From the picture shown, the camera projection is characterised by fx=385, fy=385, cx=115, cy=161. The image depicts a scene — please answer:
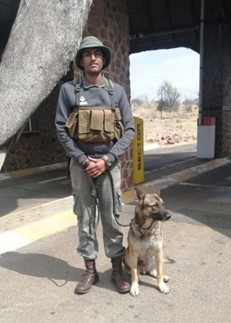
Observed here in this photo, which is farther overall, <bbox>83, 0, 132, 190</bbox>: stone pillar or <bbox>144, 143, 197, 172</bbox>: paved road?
<bbox>144, 143, 197, 172</bbox>: paved road

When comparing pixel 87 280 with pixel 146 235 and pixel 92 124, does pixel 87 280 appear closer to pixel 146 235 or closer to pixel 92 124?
pixel 146 235

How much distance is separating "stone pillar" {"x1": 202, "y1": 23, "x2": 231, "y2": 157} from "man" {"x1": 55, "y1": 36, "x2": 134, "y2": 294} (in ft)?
29.5

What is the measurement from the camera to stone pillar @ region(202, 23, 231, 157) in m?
11.8

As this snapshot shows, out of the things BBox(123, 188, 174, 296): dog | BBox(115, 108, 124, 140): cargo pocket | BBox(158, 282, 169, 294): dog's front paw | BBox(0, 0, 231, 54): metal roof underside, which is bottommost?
BBox(158, 282, 169, 294): dog's front paw

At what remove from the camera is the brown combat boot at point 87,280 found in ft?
12.0

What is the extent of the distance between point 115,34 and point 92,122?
439 centimetres

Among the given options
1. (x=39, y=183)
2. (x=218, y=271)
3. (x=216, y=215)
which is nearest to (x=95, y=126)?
(x=218, y=271)

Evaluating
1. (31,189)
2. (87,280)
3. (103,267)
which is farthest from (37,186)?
(87,280)

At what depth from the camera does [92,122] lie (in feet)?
11.1

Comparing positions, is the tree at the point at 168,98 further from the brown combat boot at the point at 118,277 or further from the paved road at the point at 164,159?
the brown combat boot at the point at 118,277

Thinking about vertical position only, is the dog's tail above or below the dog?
below

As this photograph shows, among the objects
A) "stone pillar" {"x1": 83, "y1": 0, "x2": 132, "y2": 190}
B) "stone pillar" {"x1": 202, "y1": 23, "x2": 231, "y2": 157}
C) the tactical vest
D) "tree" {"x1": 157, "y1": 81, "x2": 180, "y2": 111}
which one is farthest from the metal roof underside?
"tree" {"x1": 157, "y1": 81, "x2": 180, "y2": 111}

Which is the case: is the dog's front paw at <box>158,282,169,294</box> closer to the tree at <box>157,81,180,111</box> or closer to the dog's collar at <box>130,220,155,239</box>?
the dog's collar at <box>130,220,155,239</box>

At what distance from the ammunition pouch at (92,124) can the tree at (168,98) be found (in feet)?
141
